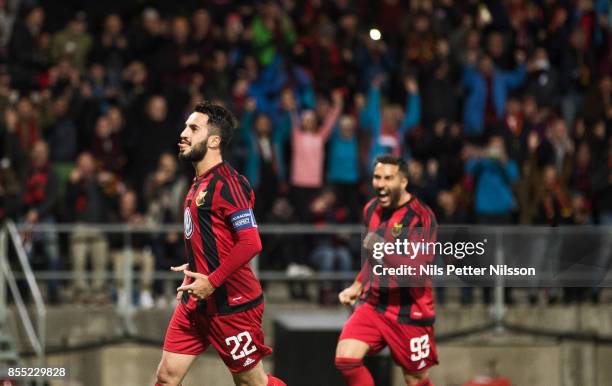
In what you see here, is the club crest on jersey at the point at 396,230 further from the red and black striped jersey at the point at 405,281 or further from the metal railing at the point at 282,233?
the metal railing at the point at 282,233

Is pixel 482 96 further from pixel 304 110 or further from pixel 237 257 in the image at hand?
pixel 237 257

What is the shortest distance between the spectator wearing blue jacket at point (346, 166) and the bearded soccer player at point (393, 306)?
20.0 feet

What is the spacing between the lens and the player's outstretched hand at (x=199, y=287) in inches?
372

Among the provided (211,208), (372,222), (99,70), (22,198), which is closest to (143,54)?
(99,70)

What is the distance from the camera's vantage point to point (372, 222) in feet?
37.6

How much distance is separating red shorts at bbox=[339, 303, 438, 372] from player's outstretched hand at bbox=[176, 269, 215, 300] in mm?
2087

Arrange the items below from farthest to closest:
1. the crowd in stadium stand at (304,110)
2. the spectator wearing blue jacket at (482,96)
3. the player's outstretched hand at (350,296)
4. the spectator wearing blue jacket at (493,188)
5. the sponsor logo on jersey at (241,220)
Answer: the spectator wearing blue jacket at (482,96) < the spectator wearing blue jacket at (493,188) < the crowd in stadium stand at (304,110) < the player's outstretched hand at (350,296) < the sponsor logo on jersey at (241,220)

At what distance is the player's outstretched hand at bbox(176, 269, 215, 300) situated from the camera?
945 cm

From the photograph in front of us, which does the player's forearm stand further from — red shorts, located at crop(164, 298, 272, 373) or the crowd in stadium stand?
the crowd in stadium stand

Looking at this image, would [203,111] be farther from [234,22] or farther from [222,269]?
[234,22]

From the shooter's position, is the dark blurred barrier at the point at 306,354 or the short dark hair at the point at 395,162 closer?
the short dark hair at the point at 395,162

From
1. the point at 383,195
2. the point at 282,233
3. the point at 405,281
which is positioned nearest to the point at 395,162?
the point at 383,195

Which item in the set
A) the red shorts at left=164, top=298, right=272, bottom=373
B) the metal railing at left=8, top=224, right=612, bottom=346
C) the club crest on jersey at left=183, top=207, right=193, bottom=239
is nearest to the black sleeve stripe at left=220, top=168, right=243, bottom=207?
the club crest on jersey at left=183, top=207, right=193, bottom=239

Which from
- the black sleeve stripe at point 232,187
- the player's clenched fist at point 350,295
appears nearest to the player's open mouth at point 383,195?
the player's clenched fist at point 350,295
